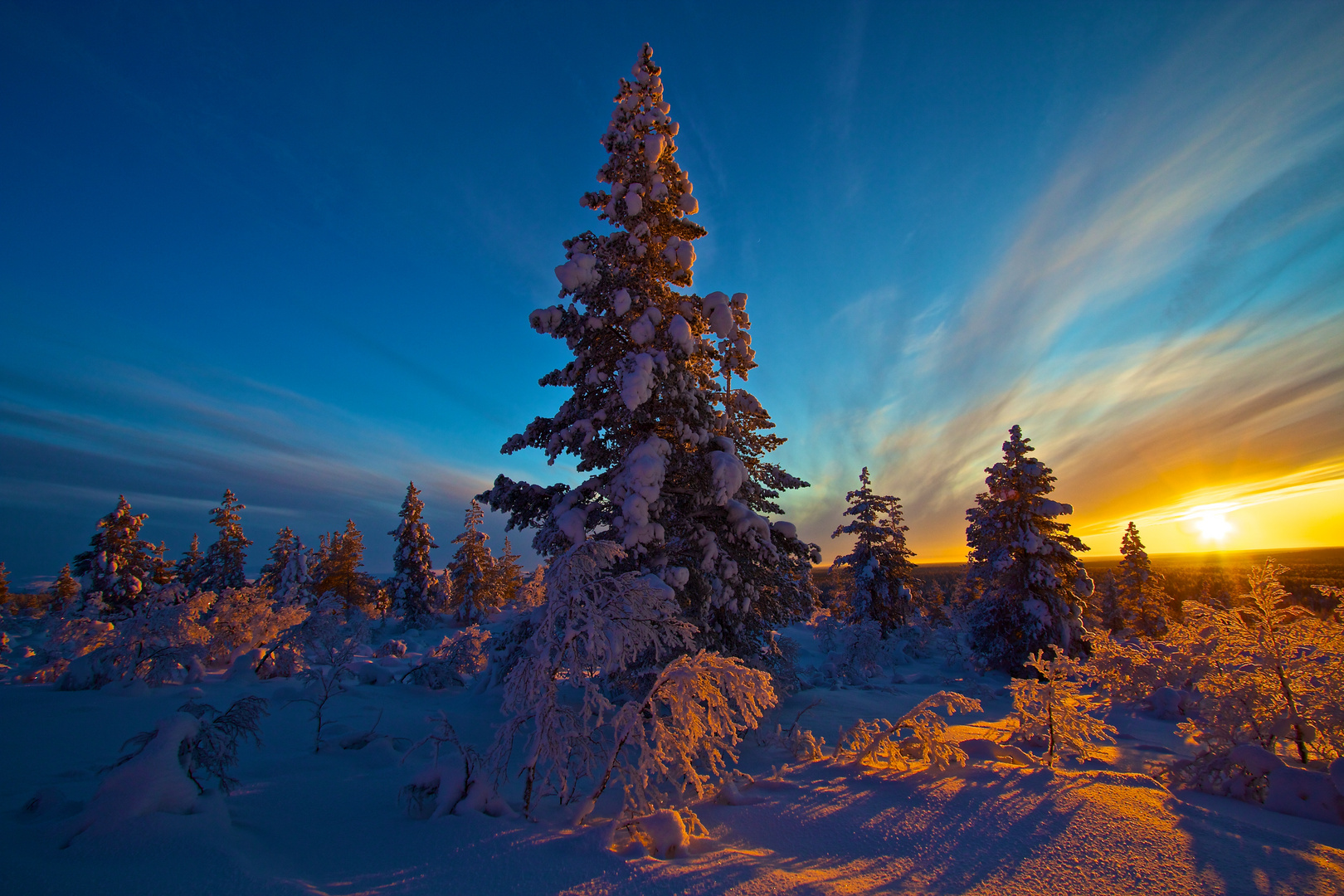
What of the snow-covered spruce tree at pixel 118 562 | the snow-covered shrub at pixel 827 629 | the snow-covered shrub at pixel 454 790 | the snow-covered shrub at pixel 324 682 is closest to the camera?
the snow-covered shrub at pixel 454 790

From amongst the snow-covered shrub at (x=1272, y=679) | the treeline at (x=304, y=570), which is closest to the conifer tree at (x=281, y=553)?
the treeline at (x=304, y=570)

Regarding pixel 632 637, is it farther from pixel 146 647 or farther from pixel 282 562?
pixel 282 562

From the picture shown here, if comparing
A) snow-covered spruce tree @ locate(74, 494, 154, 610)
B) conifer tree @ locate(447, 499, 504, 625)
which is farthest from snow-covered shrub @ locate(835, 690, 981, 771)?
snow-covered spruce tree @ locate(74, 494, 154, 610)

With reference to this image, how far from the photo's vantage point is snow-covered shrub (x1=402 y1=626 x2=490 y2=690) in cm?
1220

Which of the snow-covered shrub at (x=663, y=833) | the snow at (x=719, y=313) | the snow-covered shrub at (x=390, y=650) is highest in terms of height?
the snow at (x=719, y=313)

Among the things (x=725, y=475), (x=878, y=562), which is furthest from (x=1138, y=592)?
(x=725, y=475)

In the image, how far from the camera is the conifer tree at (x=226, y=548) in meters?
34.0

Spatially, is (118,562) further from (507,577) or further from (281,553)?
(507,577)

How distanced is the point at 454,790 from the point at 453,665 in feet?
31.4

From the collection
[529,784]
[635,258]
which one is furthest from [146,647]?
[635,258]

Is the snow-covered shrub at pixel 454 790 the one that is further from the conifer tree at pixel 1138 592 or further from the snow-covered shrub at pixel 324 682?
the conifer tree at pixel 1138 592

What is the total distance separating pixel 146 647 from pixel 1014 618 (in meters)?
26.7

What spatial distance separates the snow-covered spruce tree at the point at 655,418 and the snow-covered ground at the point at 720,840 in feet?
10.4

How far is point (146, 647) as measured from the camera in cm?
977
